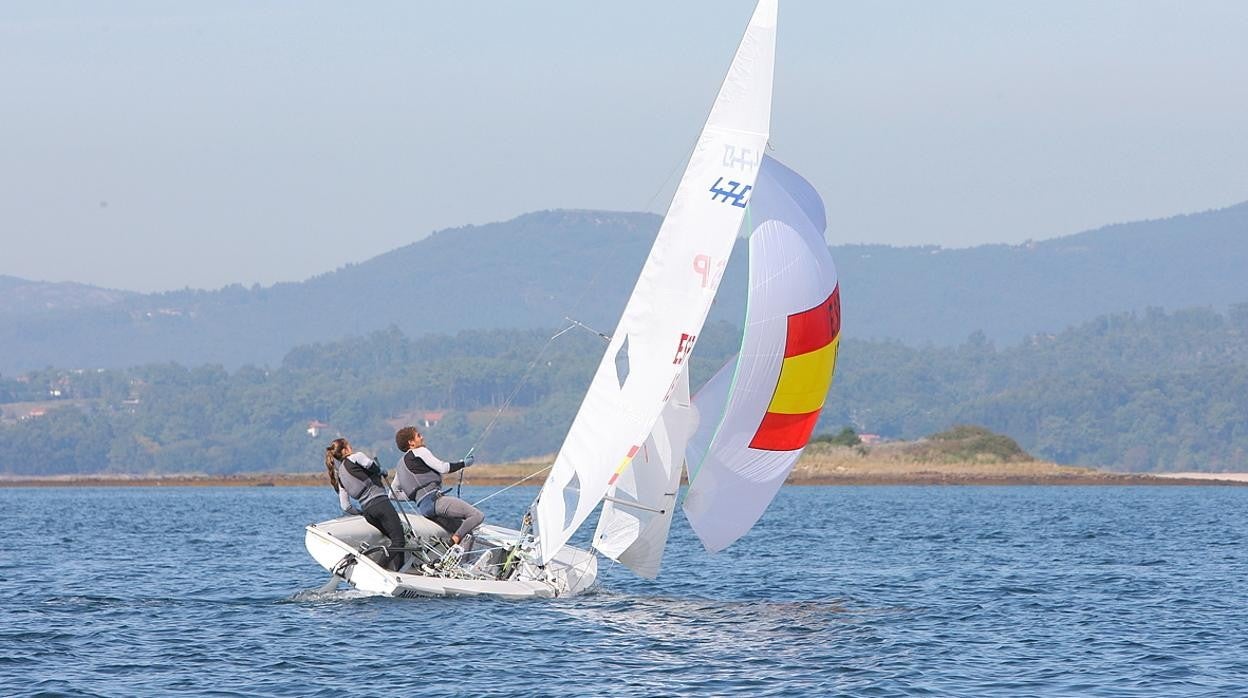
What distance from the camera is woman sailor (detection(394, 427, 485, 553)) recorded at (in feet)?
74.3

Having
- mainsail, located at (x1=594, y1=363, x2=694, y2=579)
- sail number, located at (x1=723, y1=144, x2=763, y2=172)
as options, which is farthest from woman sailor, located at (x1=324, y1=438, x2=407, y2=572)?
sail number, located at (x1=723, y1=144, x2=763, y2=172)

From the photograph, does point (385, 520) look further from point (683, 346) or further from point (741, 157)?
point (741, 157)

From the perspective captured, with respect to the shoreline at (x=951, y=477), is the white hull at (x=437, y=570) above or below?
above

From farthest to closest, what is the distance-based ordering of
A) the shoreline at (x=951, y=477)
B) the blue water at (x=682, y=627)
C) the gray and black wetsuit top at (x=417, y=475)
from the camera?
1. the shoreline at (x=951, y=477)
2. the gray and black wetsuit top at (x=417, y=475)
3. the blue water at (x=682, y=627)

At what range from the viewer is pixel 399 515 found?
76.6 ft

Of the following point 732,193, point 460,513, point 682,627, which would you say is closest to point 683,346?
point 732,193

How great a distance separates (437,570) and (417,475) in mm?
1282

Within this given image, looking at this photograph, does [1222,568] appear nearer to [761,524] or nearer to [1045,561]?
[1045,561]

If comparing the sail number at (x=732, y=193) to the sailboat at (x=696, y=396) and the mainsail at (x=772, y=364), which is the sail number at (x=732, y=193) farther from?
the mainsail at (x=772, y=364)

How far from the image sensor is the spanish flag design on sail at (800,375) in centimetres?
2216

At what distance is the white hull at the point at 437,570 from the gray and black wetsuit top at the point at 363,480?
61 cm

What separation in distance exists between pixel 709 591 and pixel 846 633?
4976 mm

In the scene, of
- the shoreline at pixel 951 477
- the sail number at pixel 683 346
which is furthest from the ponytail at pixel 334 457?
the shoreline at pixel 951 477

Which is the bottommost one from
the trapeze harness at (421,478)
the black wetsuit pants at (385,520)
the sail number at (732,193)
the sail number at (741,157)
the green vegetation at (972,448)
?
the green vegetation at (972,448)
